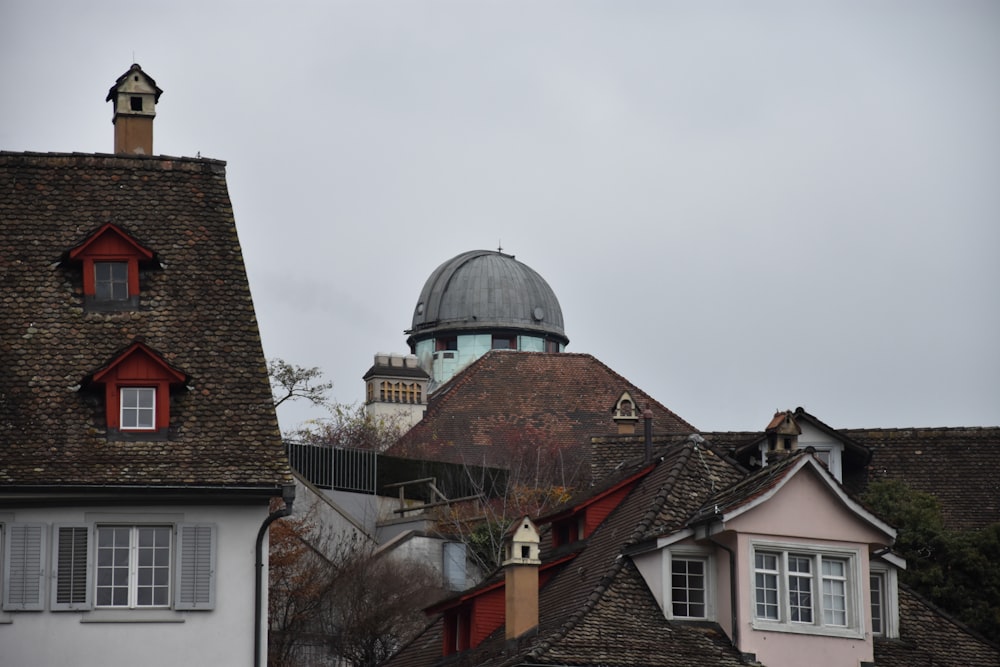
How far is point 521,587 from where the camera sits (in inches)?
1423

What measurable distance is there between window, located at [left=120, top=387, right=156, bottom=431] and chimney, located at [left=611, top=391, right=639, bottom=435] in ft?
48.3

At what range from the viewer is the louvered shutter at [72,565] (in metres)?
33.0

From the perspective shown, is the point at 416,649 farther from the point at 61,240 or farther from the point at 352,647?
the point at 61,240

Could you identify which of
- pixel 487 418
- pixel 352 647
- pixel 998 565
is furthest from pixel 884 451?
pixel 487 418

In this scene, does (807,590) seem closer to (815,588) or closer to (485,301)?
(815,588)

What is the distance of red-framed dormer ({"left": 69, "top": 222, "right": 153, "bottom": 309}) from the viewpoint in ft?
117

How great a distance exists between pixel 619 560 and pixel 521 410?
4350 centimetres

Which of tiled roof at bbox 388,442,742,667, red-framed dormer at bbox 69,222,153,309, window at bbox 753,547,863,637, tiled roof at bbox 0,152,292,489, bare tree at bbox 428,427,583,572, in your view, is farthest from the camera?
bare tree at bbox 428,427,583,572

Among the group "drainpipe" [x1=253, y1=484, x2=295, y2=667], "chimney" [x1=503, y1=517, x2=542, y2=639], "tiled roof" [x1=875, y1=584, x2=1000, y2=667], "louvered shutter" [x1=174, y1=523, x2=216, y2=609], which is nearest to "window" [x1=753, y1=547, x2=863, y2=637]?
"tiled roof" [x1=875, y1=584, x2=1000, y2=667]

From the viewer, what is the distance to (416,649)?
43.2 meters

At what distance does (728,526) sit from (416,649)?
34.0 feet

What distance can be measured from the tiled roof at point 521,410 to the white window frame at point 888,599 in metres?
34.3

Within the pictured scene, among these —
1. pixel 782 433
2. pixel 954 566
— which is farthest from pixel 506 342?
pixel 782 433

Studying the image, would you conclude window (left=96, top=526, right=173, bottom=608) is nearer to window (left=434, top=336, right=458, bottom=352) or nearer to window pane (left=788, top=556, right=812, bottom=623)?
window pane (left=788, top=556, right=812, bottom=623)
